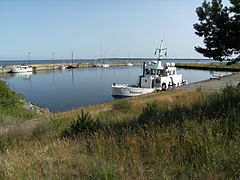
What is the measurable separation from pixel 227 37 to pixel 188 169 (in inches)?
310

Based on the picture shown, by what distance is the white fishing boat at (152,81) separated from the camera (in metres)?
28.4

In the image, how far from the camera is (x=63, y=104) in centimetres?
3042

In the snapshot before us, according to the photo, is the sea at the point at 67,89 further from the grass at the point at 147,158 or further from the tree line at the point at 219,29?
the grass at the point at 147,158

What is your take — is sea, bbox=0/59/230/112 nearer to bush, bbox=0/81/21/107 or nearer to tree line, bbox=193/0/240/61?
bush, bbox=0/81/21/107

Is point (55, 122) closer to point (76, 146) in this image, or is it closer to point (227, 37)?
point (76, 146)

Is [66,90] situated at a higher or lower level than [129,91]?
lower

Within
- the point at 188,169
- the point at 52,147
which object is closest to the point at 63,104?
the point at 52,147

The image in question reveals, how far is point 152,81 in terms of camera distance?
29047 mm

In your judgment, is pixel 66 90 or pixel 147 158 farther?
pixel 66 90

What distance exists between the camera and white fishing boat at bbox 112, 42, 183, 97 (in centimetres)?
2837

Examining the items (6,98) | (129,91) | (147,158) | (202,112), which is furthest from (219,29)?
(129,91)

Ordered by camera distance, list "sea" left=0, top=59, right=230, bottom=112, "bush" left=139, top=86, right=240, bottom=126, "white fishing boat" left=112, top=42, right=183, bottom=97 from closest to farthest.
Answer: "bush" left=139, top=86, right=240, bottom=126, "white fishing boat" left=112, top=42, right=183, bottom=97, "sea" left=0, top=59, right=230, bottom=112

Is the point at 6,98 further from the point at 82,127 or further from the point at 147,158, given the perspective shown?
the point at 147,158

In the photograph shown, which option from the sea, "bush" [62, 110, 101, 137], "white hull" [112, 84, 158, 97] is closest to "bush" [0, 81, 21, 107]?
the sea
